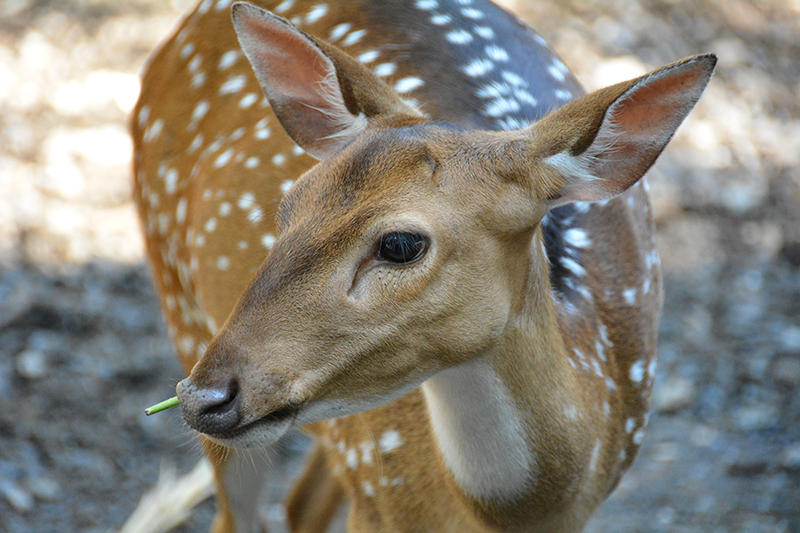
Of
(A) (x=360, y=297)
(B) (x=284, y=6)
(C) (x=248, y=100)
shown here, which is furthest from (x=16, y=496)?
(A) (x=360, y=297)

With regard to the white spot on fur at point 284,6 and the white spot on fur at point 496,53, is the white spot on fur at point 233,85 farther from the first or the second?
the white spot on fur at point 496,53

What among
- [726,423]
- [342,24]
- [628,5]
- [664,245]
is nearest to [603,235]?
[342,24]

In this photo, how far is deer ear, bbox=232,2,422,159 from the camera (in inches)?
74.4

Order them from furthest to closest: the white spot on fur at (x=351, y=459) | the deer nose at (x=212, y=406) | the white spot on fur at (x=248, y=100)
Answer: the white spot on fur at (x=248, y=100) < the white spot on fur at (x=351, y=459) < the deer nose at (x=212, y=406)

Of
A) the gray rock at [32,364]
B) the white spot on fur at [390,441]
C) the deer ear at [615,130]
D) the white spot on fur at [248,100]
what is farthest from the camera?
the gray rock at [32,364]

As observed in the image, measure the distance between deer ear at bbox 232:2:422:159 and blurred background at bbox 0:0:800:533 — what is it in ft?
4.62

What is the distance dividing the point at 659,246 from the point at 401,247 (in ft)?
10.3

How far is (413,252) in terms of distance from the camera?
1.59 meters

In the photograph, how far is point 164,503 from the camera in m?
3.39

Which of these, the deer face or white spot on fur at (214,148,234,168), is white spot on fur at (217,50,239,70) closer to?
white spot on fur at (214,148,234,168)

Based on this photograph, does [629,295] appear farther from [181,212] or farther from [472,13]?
[181,212]

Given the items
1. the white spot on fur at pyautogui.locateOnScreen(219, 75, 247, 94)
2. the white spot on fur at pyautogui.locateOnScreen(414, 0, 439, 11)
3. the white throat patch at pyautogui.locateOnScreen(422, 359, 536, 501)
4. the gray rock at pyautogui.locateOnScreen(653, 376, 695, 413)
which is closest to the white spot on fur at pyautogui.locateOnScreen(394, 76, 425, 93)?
the white spot on fur at pyautogui.locateOnScreen(414, 0, 439, 11)

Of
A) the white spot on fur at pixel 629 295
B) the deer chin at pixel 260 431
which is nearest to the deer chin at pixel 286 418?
the deer chin at pixel 260 431

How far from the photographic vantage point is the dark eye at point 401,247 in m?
1.57
